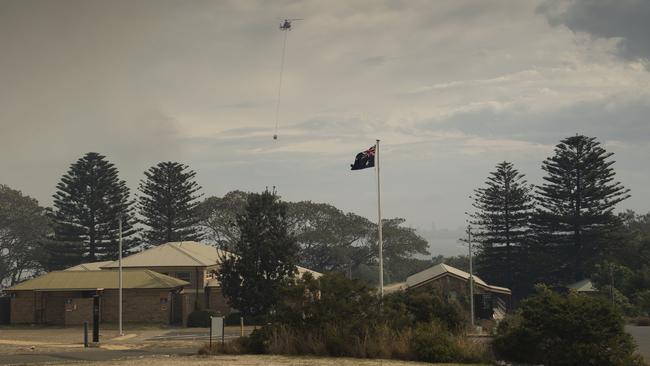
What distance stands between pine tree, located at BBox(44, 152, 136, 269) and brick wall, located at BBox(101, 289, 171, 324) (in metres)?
35.0

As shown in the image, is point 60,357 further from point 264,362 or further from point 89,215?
point 89,215

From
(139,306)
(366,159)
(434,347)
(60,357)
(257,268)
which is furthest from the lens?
(139,306)

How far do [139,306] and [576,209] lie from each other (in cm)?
4957

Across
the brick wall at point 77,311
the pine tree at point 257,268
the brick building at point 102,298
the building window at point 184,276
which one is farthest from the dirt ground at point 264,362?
the building window at point 184,276

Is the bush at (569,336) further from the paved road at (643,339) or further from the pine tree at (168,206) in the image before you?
the pine tree at (168,206)

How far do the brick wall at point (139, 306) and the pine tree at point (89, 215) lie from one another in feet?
115

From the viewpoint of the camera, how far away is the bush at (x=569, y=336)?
18.5m

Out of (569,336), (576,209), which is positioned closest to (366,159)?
(569,336)

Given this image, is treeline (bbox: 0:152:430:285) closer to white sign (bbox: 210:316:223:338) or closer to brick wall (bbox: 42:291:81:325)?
brick wall (bbox: 42:291:81:325)

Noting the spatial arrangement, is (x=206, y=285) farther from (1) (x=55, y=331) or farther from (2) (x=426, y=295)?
(2) (x=426, y=295)

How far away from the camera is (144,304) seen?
50000mm

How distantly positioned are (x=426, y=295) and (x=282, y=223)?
23481 millimetres

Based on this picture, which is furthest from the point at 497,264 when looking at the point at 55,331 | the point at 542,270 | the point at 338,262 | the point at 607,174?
the point at 55,331

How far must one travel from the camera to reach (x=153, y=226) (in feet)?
288
